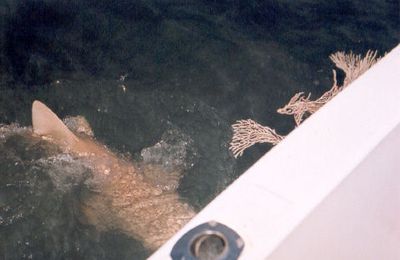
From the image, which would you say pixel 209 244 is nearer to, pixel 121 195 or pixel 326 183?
pixel 326 183

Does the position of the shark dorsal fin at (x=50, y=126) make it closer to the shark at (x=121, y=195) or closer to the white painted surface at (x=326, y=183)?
the shark at (x=121, y=195)

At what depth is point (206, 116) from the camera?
2.33 m

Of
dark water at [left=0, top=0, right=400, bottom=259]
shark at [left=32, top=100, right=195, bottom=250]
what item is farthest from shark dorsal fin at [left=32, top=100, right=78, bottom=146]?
dark water at [left=0, top=0, right=400, bottom=259]

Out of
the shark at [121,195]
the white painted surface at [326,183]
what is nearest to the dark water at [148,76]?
the shark at [121,195]

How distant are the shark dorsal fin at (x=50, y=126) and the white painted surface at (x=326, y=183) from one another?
1.30 meters

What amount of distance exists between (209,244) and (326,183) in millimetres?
260

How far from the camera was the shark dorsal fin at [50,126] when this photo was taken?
6.24 ft

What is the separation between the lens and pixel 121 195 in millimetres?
1881

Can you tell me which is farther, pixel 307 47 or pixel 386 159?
pixel 307 47

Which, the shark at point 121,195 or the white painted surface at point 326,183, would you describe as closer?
the white painted surface at point 326,183

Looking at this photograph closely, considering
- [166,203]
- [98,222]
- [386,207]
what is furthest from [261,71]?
[386,207]

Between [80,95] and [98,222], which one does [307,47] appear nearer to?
[80,95]

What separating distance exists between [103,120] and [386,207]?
159 centimetres

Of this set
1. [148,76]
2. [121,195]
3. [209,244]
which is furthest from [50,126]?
[209,244]
